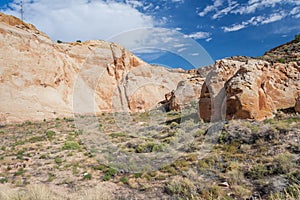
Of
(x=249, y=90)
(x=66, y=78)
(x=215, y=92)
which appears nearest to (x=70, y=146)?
(x=215, y=92)

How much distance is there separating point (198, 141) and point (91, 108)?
17371 millimetres

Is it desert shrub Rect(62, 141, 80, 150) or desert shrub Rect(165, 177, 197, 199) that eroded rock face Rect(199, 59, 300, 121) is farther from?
desert shrub Rect(62, 141, 80, 150)

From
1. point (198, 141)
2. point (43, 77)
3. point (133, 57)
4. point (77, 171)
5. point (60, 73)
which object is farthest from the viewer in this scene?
point (133, 57)

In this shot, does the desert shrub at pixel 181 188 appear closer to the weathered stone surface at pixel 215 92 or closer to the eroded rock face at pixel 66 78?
the weathered stone surface at pixel 215 92

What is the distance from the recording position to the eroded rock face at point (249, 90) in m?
10.2

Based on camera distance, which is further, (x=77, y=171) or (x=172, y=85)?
(x=172, y=85)

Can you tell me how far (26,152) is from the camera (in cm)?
1046

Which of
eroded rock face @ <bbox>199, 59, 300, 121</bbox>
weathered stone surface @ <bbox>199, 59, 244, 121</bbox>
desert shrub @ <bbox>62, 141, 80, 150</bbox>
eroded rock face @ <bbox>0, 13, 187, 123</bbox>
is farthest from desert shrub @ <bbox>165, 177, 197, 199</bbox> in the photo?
eroded rock face @ <bbox>0, 13, 187, 123</bbox>

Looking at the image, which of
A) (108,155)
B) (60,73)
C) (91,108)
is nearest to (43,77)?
(60,73)

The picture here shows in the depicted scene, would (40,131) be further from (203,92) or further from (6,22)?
(6,22)

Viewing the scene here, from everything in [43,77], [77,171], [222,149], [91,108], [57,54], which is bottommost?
[77,171]

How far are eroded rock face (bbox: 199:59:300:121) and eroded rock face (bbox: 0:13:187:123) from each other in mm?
13804

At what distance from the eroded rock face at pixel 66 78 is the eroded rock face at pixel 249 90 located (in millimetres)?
13804

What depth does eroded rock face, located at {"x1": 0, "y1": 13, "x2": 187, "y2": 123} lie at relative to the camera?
766 inches
